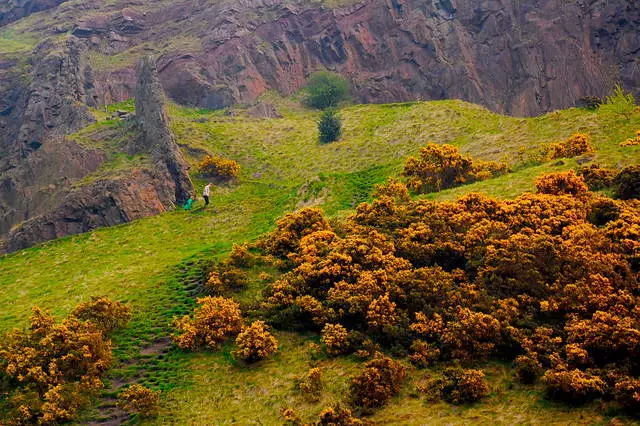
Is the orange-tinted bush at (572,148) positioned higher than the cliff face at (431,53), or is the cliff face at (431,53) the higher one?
the cliff face at (431,53)

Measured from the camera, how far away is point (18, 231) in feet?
139

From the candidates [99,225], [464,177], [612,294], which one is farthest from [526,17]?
[612,294]

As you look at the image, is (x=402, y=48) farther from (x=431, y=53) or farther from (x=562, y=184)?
(x=562, y=184)

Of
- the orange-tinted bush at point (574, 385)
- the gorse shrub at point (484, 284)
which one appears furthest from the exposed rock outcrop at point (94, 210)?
the orange-tinted bush at point (574, 385)

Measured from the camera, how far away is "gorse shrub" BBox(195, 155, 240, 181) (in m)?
50.2

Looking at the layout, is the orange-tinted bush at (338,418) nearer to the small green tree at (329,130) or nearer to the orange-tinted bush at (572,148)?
the orange-tinted bush at (572,148)

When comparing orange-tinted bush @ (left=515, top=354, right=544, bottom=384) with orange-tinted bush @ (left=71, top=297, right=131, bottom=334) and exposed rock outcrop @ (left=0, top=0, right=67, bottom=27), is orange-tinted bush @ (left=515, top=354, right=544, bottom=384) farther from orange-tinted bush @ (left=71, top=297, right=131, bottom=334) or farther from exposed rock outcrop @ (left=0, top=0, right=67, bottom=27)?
exposed rock outcrop @ (left=0, top=0, right=67, bottom=27)

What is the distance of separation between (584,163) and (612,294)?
15.3m

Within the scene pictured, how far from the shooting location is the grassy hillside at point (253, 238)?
60.9 ft

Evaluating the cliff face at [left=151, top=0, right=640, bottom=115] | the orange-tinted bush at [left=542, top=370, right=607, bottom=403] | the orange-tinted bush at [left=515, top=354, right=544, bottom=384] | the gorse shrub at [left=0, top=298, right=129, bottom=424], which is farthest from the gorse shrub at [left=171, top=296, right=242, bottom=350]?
the cliff face at [left=151, top=0, right=640, bottom=115]

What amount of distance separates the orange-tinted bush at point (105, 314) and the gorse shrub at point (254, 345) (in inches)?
234

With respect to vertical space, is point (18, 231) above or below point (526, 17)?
below

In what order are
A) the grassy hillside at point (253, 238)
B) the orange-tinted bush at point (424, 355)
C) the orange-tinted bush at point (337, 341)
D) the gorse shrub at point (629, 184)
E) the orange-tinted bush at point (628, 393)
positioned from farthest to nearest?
the gorse shrub at point (629, 184) < the orange-tinted bush at point (337, 341) < the orange-tinted bush at point (424, 355) < the grassy hillside at point (253, 238) < the orange-tinted bush at point (628, 393)

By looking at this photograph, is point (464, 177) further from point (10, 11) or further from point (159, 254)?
point (10, 11)
